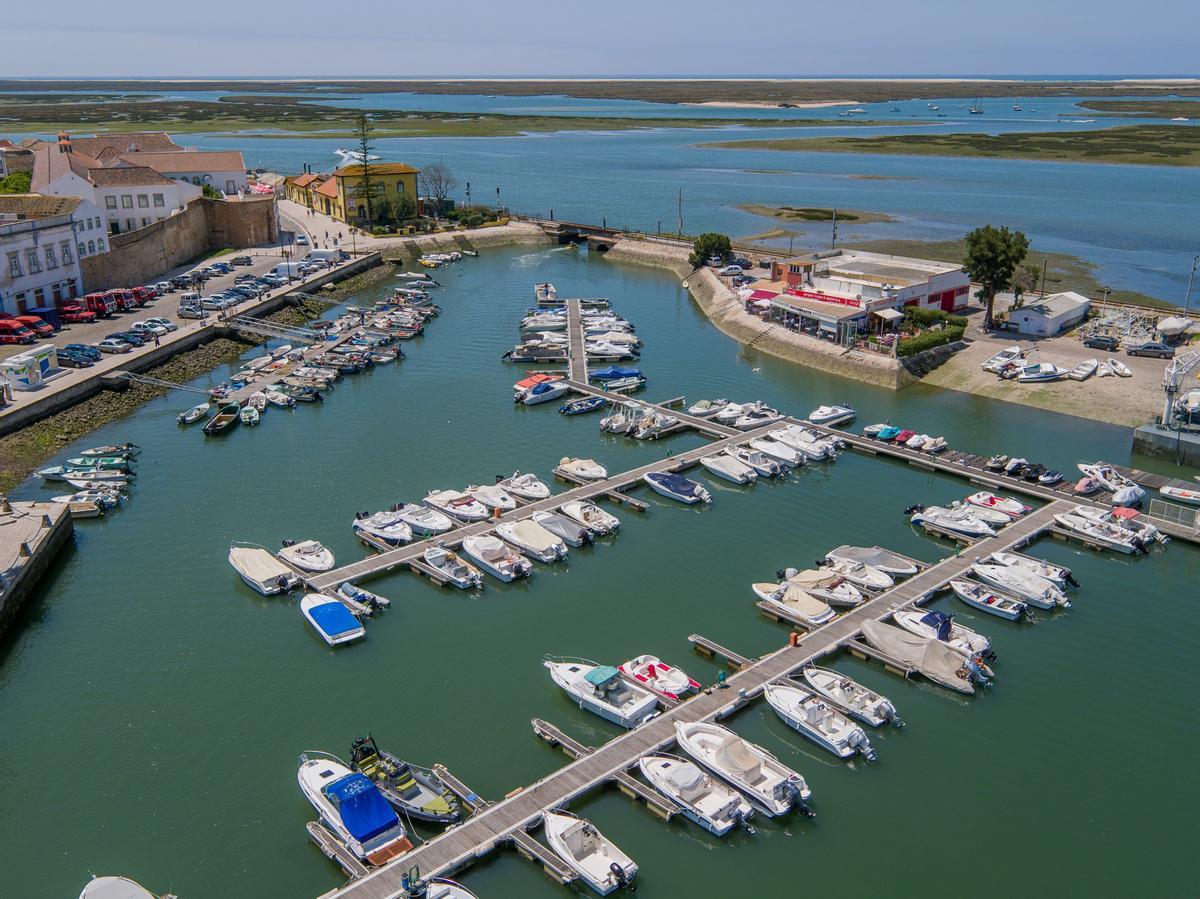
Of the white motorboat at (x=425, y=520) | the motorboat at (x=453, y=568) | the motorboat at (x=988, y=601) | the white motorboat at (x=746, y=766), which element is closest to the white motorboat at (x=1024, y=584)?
the motorboat at (x=988, y=601)

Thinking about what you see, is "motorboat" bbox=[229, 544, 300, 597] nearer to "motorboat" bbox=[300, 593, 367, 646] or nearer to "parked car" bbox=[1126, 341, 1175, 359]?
"motorboat" bbox=[300, 593, 367, 646]

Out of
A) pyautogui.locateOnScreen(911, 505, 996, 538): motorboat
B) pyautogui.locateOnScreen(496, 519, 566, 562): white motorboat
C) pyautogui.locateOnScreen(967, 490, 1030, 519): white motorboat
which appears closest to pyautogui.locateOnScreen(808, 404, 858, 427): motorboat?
pyautogui.locateOnScreen(967, 490, 1030, 519): white motorboat

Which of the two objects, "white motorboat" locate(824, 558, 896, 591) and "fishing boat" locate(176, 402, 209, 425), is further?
"fishing boat" locate(176, 402, 209, 425)

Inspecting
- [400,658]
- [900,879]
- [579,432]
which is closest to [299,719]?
[400,658]

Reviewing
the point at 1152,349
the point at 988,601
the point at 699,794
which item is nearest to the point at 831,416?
the point at 988,601

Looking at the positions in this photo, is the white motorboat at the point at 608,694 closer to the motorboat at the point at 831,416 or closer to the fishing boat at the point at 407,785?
the fishing boat at the point at 407,785

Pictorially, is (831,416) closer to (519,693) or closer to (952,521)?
(952,521)
